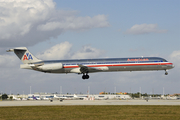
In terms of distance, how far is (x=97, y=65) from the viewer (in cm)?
5691

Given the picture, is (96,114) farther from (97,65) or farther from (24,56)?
(24,56)

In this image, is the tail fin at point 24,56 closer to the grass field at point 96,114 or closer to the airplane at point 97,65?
the airplane at point 97,65

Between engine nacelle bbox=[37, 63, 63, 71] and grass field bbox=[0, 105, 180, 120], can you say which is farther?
engine nacelle bbox=[37, 63, 63, 71]

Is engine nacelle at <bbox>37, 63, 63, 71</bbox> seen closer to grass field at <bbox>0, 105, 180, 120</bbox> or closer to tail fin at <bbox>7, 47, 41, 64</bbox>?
tail fin at <bbox>7, 47, 41, 64</bbox>

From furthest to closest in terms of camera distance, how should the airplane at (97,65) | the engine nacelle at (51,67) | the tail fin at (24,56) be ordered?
the tail fin at (24,56)
the engine nacelle at (51,67)
the airplane at (97,65)

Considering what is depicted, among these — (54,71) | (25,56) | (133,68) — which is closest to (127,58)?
(133,68)

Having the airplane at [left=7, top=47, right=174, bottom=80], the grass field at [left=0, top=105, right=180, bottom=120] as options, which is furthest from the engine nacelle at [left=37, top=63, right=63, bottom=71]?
the grass field at [left=0, top=105, right=180, bottom=120]

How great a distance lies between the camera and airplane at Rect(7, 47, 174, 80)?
55.9 metres

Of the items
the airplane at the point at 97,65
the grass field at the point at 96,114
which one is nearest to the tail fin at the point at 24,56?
the airplane at the point at 97,65

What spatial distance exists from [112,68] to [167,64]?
12716 mm

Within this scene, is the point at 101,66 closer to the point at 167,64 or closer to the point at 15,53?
the point at 167,64

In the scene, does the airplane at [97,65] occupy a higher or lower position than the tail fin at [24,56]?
lower

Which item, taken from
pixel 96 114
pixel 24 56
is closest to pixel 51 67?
pixel 24 56

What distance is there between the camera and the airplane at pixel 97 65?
55938 mm
